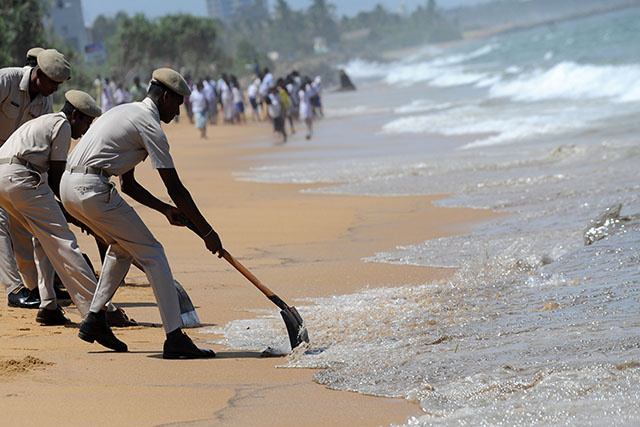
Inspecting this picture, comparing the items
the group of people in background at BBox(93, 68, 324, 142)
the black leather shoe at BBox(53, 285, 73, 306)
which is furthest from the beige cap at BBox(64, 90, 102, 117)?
the group of people in background at BBox(93, 68, 324, 142)

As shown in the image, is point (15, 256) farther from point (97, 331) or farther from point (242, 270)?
point (242, 270)

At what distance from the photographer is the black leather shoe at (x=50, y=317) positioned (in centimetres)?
657

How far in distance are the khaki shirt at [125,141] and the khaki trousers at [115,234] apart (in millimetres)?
101

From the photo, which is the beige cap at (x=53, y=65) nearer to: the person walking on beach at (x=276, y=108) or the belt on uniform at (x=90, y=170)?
the belt on uniform at (x=90, y=170)

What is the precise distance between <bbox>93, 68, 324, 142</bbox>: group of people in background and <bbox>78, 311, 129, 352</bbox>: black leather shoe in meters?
19.7

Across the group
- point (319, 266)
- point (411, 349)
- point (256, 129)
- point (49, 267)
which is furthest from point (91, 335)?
point (256, 129)

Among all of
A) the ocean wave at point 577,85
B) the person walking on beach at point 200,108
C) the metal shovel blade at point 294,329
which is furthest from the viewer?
the ocean wave at point 577,85

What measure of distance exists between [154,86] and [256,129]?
27.4 metres

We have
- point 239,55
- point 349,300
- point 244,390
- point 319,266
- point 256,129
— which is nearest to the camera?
point 244,390

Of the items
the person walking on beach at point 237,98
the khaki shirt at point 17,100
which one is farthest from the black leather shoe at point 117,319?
the person walking on beach at point 237,98

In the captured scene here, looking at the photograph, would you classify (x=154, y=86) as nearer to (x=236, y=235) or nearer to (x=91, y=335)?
(x=91, y=335)

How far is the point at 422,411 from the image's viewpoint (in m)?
4.62

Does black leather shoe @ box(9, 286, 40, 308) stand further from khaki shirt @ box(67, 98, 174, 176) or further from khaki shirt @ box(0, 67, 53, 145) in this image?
khaki shirt @ box(67, 98, 174, 176)

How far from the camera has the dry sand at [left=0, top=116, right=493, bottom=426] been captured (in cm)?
466
